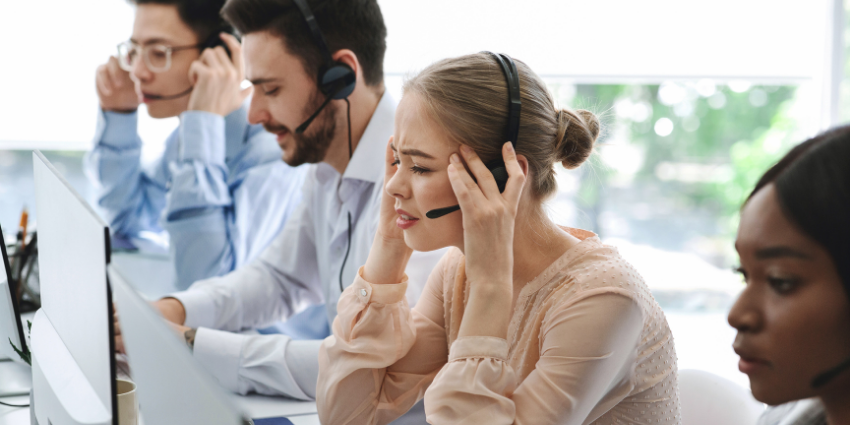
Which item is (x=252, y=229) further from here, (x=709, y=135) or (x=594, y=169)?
(x=709, y=135)

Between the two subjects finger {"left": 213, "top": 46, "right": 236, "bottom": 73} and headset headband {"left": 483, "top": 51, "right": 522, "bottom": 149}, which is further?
finger {"left": 213, "top": 46, "right": 236, "bottom": 73}

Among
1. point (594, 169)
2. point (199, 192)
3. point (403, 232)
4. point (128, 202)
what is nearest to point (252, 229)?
point (199, 192)

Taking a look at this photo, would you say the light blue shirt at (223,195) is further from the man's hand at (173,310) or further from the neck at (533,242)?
the neck at (533,242)

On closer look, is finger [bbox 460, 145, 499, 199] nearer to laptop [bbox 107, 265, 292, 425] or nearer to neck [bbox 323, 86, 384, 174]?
laptop [bbox 107, 265, 292, 425]

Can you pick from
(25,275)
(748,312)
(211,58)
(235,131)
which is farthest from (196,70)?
(748,312)

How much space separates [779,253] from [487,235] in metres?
0.44

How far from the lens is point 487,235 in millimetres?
995

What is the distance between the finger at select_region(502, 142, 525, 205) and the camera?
1009 mm

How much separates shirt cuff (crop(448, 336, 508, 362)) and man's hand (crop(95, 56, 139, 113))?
2.25 meters

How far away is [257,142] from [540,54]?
161 cm

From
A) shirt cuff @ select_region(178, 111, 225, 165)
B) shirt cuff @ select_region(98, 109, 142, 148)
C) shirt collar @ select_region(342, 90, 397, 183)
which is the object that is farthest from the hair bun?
shirt cuff @ select_region(98, 109, 142, 148)

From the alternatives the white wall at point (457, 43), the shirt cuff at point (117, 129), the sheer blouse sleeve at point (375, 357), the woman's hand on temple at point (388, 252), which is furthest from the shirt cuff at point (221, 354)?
the white wall at point (457, 43)

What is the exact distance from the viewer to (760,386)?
685 millimetres

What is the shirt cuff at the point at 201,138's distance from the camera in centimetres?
214
